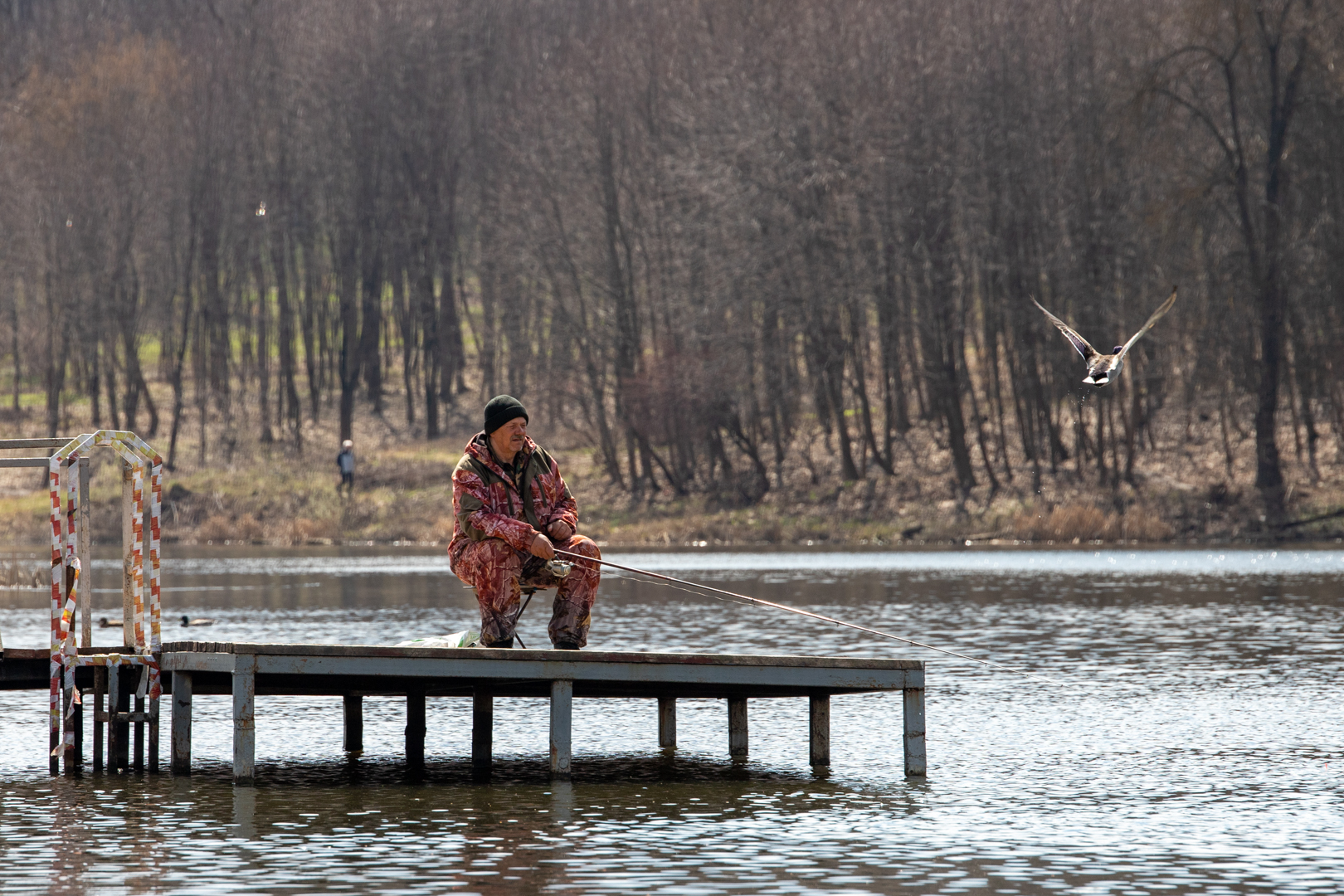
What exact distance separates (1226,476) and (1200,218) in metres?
6.05

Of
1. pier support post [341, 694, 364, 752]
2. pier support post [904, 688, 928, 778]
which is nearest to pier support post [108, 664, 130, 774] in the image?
pier support post [341, 694, 364, 752]

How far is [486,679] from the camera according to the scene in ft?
37.0

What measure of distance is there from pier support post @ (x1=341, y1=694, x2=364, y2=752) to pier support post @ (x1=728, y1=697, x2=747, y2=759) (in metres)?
2.50

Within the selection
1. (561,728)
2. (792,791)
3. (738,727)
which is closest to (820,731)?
(738,727)

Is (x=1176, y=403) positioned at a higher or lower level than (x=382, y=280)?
lower

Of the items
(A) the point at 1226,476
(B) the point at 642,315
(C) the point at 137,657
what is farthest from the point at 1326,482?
(C) the point at 137,657

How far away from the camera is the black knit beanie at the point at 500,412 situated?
10.9 meters

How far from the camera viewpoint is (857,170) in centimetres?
4266

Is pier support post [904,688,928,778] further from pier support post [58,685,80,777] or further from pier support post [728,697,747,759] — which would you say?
pier support post [58,685,80,777]

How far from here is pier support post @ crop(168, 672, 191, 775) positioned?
37.2 ft

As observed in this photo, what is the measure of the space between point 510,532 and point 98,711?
118 inches

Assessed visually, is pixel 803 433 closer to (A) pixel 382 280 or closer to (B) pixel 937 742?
(A) pixel 382 280

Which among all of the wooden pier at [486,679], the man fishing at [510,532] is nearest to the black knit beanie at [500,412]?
the man fishing at [510,532]

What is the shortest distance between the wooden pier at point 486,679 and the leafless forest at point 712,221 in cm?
2885
